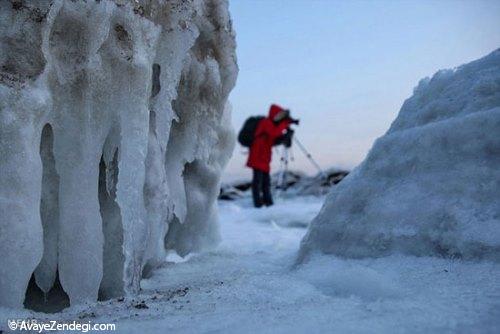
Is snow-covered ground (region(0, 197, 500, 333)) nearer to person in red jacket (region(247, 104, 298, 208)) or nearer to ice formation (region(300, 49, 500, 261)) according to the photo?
ice formation (region(300, 49, 500, 261))

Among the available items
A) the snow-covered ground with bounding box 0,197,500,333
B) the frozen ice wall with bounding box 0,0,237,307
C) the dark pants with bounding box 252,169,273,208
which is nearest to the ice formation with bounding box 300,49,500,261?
the snow-covered ground with bounding box 0,197,500,333

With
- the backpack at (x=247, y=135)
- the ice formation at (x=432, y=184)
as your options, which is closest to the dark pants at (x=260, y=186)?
the backpack at (x=247, y=135)

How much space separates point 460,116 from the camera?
2918 millimetres

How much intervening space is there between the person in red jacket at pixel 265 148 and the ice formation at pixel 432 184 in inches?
292

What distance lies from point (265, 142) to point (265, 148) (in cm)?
19

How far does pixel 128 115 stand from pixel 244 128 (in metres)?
10.0

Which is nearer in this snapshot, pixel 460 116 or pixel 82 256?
pixel 82 256

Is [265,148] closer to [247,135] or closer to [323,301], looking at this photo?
[247,135]

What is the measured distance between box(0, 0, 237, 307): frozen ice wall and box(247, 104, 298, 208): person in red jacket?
743 cm

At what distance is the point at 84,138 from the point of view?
271 cm

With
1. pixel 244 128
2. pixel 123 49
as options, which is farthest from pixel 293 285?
pixel 244 128

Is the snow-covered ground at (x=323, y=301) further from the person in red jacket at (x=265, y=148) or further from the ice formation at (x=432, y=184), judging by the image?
the person in red jacket at (x=265, y=148)

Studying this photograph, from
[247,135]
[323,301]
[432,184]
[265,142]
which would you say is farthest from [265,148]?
[323,301]

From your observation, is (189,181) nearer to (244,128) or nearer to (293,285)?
(293,285)
